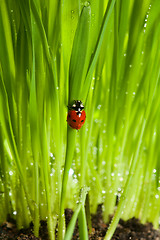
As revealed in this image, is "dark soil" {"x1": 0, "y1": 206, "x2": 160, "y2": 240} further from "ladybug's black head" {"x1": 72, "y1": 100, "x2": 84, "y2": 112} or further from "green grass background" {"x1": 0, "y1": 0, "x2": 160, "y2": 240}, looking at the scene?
"ladybug's black head" {"x1": 72, "y1": 100, "x2": 84, "y2": 112}

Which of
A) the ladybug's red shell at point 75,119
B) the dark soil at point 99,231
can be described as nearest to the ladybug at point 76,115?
the ladybug's red shell at point 75,119

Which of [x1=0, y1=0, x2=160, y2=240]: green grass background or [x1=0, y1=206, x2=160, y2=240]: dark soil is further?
[x1=0, y1=206, x2=160, y2=240]: dark soil

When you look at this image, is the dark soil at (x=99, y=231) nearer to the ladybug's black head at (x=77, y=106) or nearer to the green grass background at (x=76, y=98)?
the green grass background at (x=76, y=98)

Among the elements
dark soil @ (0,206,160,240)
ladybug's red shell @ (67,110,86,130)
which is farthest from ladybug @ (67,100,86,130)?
dark soil @ (0,206,160,240)

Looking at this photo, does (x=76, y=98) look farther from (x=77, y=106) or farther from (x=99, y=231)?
(x=99, y=231)

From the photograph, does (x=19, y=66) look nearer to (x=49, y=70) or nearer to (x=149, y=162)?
(x=49, y=70)

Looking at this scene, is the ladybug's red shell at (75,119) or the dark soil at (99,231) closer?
the ladybug's red shell at (75,119)
